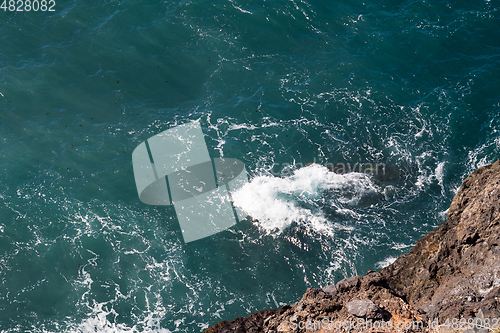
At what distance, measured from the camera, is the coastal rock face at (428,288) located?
1902cm

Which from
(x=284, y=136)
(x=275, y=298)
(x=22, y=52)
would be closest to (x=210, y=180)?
(x=284, y=136)

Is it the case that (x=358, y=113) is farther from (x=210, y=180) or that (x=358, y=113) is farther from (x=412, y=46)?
(x=210, y=180)

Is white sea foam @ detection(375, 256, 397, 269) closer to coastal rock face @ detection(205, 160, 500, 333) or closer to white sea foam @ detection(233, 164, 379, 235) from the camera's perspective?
white sea foam @ detection(233, 164, 379, 235)

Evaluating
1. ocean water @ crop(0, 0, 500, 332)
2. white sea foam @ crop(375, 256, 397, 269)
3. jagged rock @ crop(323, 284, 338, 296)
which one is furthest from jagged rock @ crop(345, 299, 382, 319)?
white sea foam @ crop(375, 256, 397, 269)

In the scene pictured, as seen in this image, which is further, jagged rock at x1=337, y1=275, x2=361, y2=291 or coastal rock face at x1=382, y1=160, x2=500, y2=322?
jagged rock at x1=337, y1=275, x2=361, y2=291

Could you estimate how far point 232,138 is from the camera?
3681 cm

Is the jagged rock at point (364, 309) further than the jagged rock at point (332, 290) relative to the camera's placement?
No

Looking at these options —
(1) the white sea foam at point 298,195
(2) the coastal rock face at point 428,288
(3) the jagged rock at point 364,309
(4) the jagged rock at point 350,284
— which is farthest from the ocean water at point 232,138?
(3) the jagged rock at point 364,309

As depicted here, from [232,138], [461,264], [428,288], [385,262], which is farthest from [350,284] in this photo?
[232,138]

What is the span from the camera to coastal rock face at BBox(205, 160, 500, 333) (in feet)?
62.4

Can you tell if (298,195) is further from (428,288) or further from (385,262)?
(428,288)

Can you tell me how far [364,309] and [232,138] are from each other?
21512mm

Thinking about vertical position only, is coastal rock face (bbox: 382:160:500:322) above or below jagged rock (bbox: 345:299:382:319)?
above

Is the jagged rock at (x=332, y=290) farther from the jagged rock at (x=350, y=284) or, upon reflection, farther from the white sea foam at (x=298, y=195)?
the white sea foam at (x=298, y=195)
